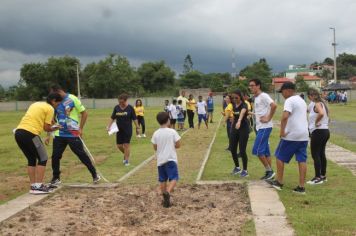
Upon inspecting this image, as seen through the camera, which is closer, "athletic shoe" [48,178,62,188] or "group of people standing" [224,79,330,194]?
"group of people standing" [224,79,330,194]

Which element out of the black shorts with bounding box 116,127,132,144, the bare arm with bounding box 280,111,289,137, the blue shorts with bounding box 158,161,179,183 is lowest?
the blue shorts with bounding box 158,161,179,183

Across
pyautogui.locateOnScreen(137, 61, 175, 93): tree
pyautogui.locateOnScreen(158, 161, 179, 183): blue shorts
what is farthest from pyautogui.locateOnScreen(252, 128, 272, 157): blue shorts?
pyautogui.locateOnScreen(137, 61, 175, 93): tree

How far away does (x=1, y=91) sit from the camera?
112 meters

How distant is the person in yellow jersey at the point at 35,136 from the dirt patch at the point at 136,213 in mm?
480

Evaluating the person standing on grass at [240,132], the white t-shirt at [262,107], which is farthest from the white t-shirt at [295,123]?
the person standing on grass at [240,132]

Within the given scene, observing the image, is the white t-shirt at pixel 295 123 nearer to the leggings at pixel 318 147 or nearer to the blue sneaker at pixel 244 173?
the leggings at pixel 318 147

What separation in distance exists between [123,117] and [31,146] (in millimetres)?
3948

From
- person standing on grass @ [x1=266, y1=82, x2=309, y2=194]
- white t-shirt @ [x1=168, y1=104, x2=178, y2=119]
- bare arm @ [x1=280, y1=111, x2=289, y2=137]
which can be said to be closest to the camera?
bare arm @ [x1=280, y1=111, x2=289, y2=137]

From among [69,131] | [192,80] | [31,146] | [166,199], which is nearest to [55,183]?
[69,131]

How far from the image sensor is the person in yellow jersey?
8109 millimetres

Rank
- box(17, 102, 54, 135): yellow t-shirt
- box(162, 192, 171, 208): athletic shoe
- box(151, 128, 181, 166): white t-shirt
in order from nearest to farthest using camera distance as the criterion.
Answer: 1. box(162, 192, 171, 208): athletic shoe
2. box(151, 128, 181, 166): white t-shirt
3. box(17, 102, 54, 135): yellow t-shirt

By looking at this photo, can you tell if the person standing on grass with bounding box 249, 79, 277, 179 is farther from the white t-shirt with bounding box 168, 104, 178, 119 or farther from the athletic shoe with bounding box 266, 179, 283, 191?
the white t-shirt with bounding box 168, 104, 178, 119

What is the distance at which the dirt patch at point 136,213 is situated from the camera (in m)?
6.00

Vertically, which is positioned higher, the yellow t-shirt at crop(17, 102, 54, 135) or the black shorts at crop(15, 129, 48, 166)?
the yellow t-shirt at crop(17, 102, 54, 135)
